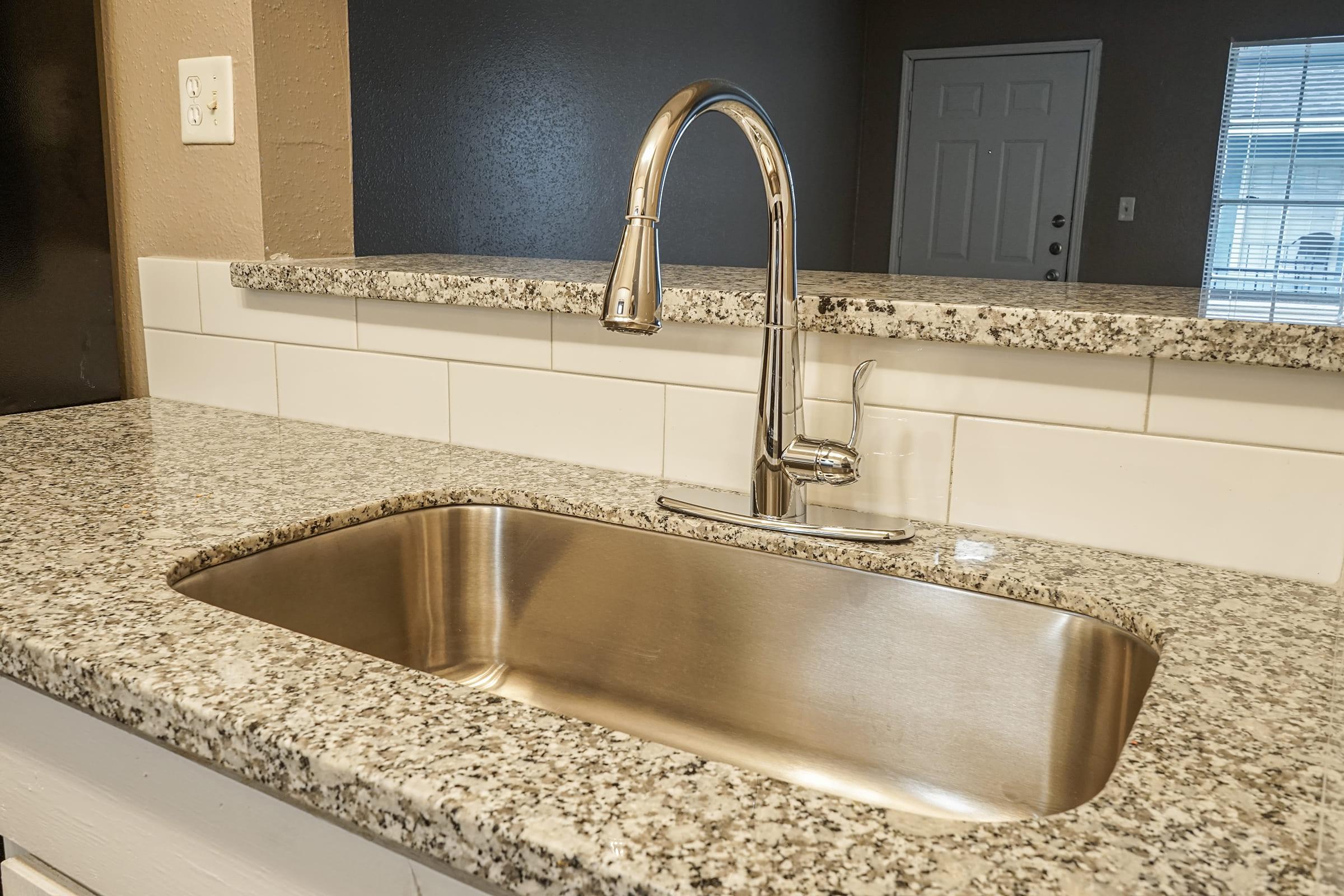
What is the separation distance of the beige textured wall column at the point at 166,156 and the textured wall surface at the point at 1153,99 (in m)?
4.14

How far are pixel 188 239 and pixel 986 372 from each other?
1.04m

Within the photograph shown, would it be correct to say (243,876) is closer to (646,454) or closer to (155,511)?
(155,511)

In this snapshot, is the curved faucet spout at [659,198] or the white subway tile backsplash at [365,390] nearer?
the curved faucet spout at [659,198]

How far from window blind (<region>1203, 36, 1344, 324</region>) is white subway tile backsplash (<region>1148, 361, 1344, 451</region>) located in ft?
13.3

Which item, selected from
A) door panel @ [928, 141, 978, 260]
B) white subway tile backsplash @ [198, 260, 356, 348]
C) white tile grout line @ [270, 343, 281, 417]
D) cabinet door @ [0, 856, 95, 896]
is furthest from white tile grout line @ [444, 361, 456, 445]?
door panel @ [928, 141, 978, 260]

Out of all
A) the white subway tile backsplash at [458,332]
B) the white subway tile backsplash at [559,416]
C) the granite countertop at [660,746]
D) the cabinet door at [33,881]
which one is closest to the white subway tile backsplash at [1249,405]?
the granite countertop at [660,746]

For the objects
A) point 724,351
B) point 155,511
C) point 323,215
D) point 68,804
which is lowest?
point 68,804

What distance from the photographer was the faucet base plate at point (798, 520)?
0.83 metres

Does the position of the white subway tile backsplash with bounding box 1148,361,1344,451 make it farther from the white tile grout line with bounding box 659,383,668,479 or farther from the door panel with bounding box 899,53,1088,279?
Answer: the door panel with bounding box 899,53,1088,279

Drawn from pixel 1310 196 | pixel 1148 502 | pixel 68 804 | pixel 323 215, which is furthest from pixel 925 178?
pixel 68 804

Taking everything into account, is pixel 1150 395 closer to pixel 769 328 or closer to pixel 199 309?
pixel 769 328

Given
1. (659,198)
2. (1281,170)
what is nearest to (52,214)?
(659,198)

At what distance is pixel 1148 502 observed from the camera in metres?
A: 0.80

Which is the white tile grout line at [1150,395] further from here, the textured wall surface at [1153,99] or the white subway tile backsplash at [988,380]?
the textured wall surface at [1153,99]
